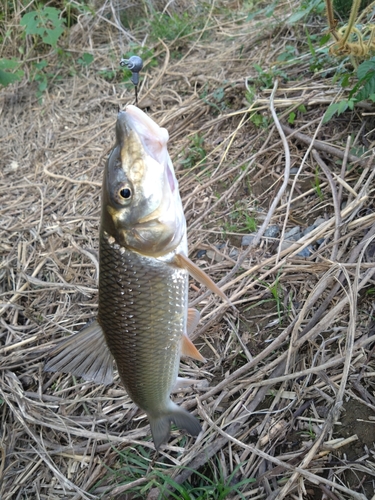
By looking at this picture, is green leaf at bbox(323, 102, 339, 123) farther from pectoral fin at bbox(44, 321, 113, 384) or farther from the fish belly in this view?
pectoral fin at bbox(44, 321, 113, 384)

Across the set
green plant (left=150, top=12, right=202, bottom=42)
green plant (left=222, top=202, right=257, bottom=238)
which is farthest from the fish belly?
green plant (left=150, top=12, right=202, bottom=42)

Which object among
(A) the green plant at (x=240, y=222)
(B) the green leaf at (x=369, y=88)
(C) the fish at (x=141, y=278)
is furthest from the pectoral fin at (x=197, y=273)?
(B) the green leaf at (x=369, y=88)

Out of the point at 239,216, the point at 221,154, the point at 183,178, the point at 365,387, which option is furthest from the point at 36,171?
the point at 365,387

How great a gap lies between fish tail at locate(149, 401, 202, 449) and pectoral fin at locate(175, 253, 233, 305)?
0.52 m

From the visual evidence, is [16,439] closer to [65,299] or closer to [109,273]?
[65,299]

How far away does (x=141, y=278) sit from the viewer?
159 centimetres

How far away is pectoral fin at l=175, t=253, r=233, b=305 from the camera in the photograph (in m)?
1.55

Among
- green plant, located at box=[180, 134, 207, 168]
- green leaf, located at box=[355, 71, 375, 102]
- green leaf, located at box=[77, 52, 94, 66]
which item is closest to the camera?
green leaf, located at box=[355, 71, 375, 102]

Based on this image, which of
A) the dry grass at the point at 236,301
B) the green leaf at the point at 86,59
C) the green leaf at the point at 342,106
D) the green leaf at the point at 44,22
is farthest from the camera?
the green leaf at the point at 86,59

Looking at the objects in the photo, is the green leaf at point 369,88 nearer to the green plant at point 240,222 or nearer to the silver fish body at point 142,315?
the green plant at point 240,222

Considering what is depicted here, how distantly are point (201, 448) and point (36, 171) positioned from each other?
3179mm

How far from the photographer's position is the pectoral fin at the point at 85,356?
5.51 feet

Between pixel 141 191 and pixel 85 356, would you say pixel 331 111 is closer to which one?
pixel 141 191

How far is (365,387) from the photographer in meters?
1.82
